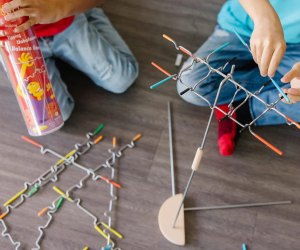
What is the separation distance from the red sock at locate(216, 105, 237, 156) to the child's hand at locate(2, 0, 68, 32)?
493mm

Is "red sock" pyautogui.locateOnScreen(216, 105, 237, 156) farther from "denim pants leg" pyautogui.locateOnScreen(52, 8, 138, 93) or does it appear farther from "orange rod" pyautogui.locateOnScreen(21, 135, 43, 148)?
"orange rod" pyautogui.locateOnScreen(21, 135, 43, 148)

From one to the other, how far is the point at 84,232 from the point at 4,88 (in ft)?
1.61

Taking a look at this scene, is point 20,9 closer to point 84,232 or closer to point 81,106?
point 81,106

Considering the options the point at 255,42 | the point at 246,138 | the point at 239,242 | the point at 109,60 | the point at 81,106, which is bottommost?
the point at 239,242

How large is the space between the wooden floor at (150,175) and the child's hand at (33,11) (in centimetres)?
31

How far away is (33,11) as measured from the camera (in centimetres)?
86

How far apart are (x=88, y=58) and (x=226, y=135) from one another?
0.45 m

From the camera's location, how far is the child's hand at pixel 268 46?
686 millimetres

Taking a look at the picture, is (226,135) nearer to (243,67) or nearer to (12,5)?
(243,67)

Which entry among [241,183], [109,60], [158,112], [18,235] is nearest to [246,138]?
[241,183]

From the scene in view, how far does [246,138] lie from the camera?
115 cm

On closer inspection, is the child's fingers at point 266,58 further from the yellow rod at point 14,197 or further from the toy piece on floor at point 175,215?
the yellow rod at point 14,197

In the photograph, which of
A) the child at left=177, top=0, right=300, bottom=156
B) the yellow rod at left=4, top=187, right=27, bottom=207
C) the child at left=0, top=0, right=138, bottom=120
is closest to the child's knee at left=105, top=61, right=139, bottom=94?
the child at left=0, top=0, right=138, bottom=120

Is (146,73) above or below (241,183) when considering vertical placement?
above
